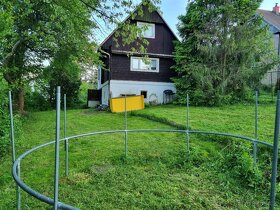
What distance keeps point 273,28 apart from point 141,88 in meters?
11.6

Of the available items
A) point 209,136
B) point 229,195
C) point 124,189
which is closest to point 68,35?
point 209,136

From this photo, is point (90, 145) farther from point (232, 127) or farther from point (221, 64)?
point (221, 64)

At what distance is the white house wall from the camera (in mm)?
16391

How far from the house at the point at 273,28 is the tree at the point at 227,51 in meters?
2.65

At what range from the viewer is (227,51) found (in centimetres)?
1431

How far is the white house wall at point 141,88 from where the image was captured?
53.8 feet

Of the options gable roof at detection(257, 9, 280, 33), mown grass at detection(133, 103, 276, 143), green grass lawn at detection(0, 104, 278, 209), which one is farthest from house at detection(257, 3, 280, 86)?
green grass lawn at detection(0, 104, 278, 209)

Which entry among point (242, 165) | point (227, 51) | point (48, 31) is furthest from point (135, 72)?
point (242, 165)

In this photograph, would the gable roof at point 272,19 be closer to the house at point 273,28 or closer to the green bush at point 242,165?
the house at point 273,28

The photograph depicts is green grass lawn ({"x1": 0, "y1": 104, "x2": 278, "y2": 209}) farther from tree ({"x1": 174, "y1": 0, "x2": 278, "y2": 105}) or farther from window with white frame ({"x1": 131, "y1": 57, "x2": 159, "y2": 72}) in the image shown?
window with white frame ({"x1": 131, "y1": 57, "x2": 159, "y2": 72})

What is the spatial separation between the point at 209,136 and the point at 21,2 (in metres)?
6.11

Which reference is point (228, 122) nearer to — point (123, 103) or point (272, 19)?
point (123, 103)

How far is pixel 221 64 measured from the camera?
14.6m

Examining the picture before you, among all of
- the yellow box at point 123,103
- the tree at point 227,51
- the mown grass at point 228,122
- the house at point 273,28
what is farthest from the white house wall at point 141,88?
the house at point 273,28
